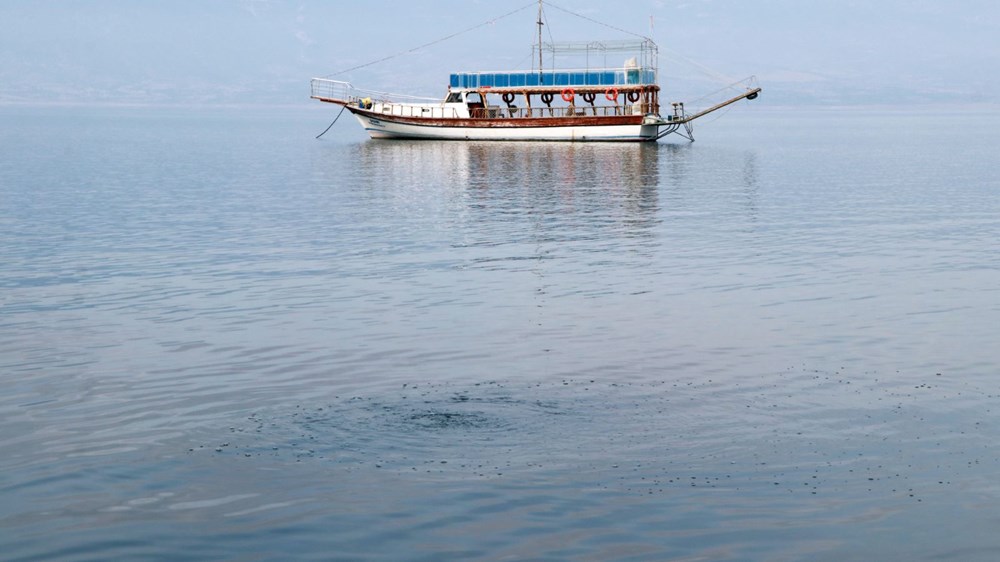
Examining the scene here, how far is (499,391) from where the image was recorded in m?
24.2

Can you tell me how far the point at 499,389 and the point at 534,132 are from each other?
347 feet

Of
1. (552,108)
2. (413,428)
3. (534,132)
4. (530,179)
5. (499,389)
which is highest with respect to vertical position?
(552,108)

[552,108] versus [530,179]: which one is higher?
[552,108]

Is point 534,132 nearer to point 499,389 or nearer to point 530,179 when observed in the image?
point 530,179

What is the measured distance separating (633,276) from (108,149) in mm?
105622

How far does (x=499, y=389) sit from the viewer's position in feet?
79.8

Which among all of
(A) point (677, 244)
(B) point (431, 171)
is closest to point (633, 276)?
(A) point (677, 244)

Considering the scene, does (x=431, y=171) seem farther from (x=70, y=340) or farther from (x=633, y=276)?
(x=70, y=340)

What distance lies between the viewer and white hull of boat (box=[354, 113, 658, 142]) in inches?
4963

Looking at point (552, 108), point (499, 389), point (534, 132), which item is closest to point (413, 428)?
point (499, 389)

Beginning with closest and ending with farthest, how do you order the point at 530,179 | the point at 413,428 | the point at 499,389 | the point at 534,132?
the point at 413,428 → the point at 499,389 → the point at 530,179 → the point at 534,132

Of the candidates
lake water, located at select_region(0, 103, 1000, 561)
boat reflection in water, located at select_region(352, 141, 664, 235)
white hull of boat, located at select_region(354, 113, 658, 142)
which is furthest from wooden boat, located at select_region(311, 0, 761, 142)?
lake water, located at select_region(0, 103, 1000, 561)

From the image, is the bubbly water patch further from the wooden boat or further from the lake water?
the wooden boat

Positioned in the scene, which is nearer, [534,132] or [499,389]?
[499,389]
